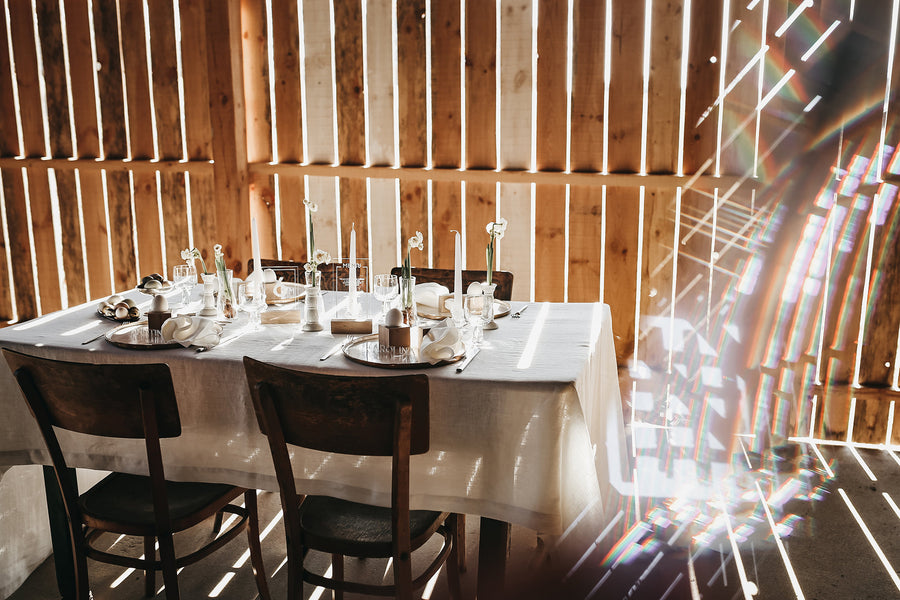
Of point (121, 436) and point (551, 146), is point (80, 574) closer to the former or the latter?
point (121, 436)

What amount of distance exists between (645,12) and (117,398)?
2.88 metres

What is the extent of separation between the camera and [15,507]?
238 centimetres

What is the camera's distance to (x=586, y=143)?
367cm

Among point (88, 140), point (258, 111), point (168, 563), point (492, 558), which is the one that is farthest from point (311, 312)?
point (88, 140)

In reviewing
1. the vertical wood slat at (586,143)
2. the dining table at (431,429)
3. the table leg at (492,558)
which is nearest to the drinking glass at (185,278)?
the dining table at (431,429)

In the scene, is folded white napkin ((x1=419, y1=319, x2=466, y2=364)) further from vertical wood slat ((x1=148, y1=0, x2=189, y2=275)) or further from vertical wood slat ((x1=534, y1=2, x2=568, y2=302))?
vertical wood slat ((x1=148, y1=0, x2=189, y2=275))

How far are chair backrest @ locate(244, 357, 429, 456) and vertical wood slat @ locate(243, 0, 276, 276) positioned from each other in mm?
2397

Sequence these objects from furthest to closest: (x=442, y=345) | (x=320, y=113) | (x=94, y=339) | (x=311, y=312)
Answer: (x=320, y=113), (x=311, y=312), (x=94, y=339), (x=442, y=345)

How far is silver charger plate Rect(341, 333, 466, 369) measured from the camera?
6.57 feet

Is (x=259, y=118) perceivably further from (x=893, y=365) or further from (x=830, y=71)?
(x=893, y=365)

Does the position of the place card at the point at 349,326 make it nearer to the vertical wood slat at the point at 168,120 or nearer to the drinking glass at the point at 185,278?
the drinking glass at the point at 185,278

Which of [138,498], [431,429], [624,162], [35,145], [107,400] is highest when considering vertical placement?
[35,145]

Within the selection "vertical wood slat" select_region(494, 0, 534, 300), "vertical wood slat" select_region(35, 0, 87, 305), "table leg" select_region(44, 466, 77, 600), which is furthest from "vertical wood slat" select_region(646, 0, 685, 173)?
"vertical wood slat" select_region(35, 0, 87, 305)

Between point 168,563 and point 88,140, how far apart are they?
10.7ft
